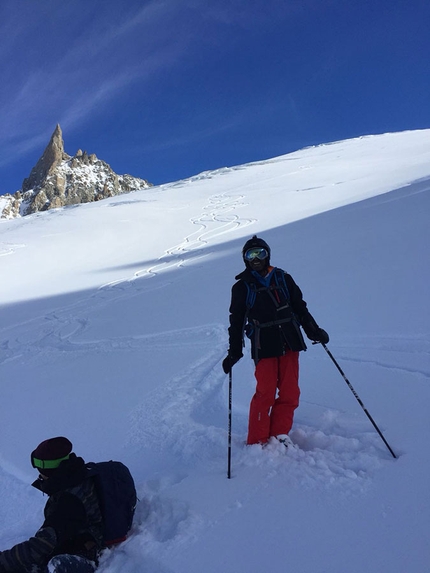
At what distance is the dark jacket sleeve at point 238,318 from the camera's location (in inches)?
134

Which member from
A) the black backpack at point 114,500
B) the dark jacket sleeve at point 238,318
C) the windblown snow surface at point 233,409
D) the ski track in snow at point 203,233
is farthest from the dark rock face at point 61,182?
the black backpack at point 114,500

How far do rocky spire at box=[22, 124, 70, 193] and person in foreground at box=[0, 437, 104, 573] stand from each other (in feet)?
544

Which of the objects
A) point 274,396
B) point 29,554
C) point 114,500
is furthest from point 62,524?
point 274,396

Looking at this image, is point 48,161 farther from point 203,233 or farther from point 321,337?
point 321,337

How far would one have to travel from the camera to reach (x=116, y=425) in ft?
14.0

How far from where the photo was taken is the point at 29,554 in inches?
93.7

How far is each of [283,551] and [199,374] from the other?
2822 mm

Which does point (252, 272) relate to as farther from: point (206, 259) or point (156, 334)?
point (206, 259)

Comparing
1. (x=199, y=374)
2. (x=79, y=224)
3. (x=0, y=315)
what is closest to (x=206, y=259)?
(x=0, y=315)

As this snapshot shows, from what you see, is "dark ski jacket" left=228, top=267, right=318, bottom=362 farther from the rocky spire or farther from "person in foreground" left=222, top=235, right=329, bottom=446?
the rocky spire

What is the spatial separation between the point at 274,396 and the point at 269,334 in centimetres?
51

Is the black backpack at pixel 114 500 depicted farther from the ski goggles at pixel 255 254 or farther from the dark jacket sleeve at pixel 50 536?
the ski goggles at pixel 255 254

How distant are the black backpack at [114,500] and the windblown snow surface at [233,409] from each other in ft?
0.30

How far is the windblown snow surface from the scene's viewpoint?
8.11 ft
